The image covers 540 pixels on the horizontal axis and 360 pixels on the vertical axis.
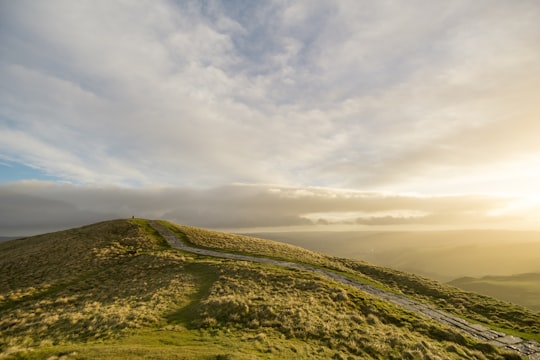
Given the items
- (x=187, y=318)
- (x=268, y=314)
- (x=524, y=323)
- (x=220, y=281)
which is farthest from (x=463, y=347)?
(x=220, y=281)

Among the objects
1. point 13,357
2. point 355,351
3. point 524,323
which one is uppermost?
point 13,357

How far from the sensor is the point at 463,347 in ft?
58.6

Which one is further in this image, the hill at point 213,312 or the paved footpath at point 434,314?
the paved footpath at point 434,314

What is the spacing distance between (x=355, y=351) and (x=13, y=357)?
18993 millimetres

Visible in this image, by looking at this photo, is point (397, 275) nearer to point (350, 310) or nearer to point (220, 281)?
point (350, 310)

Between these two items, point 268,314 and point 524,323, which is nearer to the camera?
point 268,314

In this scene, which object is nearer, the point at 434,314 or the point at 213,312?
the point at 213,312

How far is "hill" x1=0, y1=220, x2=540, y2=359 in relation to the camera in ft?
52.3

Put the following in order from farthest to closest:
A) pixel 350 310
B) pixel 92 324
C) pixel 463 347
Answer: pixel 350 310 < pixel 92 324 < pixel 463 347

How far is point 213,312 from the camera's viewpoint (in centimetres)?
2106

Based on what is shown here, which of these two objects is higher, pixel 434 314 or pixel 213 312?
pixel 213 312

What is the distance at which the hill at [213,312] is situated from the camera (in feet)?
52.3

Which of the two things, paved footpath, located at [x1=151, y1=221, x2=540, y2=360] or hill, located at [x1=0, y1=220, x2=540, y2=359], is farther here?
paved footpath, located at [x1=151, y1=221, x2=540, y2=360]

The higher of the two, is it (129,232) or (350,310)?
(129,232)
